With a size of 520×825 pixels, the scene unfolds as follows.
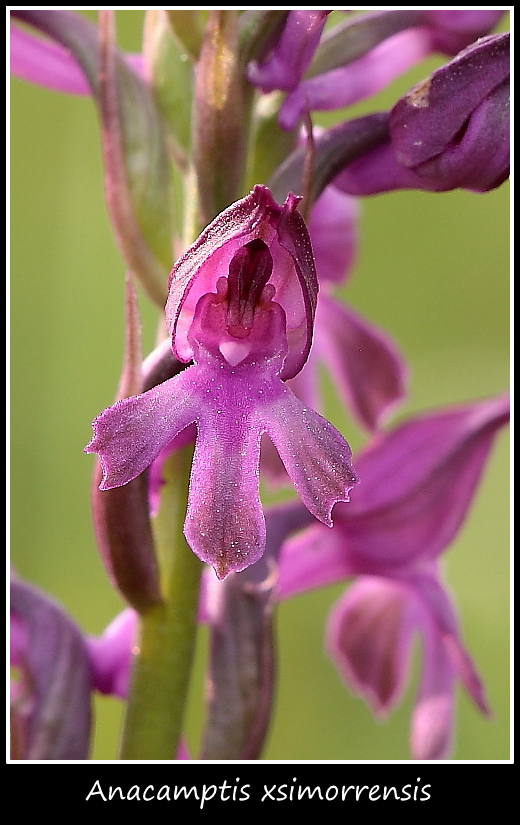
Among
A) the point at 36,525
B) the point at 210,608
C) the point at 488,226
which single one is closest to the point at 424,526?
the point at 210,608

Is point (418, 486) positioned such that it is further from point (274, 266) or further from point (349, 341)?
point (274, 266)

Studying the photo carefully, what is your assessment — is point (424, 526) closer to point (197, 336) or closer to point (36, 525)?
point (197, 336)

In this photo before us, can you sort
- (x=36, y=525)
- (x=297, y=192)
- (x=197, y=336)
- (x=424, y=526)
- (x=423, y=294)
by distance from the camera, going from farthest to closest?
1. (x=423, y=294)
2. (x=36, y=525)
3. (x=424, y=526)
4. (x=297, y=192)
5. (x=197, y=336)

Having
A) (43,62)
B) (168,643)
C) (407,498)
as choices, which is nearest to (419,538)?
(407,498)

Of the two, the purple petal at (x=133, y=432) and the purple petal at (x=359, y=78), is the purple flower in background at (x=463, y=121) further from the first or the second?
the purple petal at (x=133, y=432)

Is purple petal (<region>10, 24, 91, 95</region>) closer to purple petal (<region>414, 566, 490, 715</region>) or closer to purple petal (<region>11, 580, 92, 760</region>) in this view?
purple petal (<region>11, 580, 92, 760</region>)
